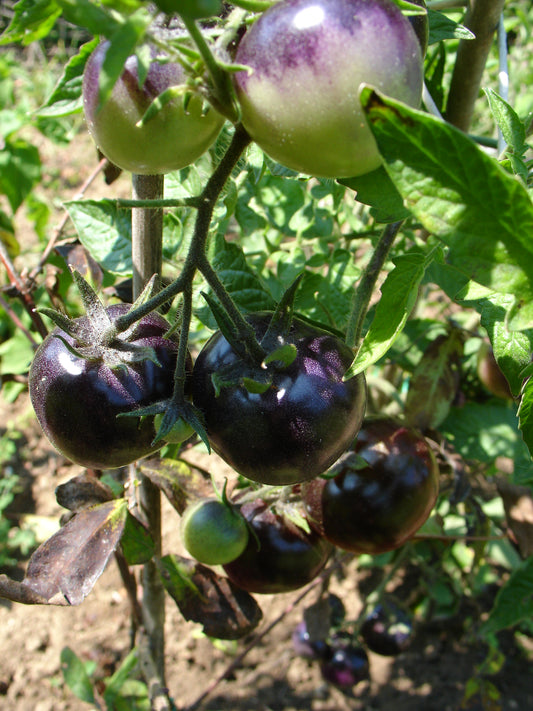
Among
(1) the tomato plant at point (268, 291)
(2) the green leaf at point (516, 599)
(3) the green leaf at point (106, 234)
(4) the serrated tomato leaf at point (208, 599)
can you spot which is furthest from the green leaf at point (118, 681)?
(3) the green leaf at point (106, 234)

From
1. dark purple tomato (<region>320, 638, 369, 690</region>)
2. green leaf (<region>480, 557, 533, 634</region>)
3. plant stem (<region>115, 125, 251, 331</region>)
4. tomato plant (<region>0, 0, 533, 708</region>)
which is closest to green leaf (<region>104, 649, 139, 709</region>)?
tomato plant (<region>0, 0, 533, 708</region>)

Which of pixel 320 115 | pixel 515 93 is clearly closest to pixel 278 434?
pixel 320 115

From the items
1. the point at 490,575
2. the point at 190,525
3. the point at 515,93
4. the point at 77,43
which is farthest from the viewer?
the point at 77,43

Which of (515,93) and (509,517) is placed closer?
(509,517)

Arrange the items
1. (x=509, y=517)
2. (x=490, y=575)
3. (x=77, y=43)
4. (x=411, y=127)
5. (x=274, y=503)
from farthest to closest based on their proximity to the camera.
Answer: (x=77, y=43)
(x=490, y=575)
(x=509, y=517)
(x=274, y=503)
(x=411, y=127)

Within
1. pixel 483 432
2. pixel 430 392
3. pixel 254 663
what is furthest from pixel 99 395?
pixel 254 663

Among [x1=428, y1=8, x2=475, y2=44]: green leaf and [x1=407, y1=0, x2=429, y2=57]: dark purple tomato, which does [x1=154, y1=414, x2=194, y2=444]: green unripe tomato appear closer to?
[x1=407, y1=0, x2=429, y2=57]: dark purple tomato

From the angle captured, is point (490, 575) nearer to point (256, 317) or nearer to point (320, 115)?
point (256, 317)
